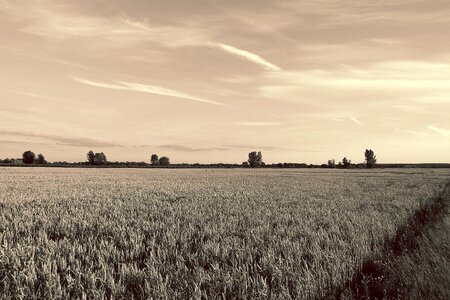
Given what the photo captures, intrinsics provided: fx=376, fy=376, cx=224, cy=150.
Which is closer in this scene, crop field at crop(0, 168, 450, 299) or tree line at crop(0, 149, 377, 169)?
crop field at crop(0, 168, 450, 299)

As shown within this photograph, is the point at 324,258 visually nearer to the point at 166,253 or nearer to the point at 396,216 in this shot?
the point at 166,253

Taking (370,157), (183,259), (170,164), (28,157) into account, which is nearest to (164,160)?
(170,164)

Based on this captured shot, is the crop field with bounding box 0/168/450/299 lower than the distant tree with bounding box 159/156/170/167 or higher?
lower

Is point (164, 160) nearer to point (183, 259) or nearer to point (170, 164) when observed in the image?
point (170, 164)

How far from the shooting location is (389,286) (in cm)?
620

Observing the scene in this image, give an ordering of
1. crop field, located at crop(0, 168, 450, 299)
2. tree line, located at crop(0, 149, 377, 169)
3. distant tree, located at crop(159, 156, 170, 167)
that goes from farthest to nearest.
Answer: distant tree, located at crop(159, 156, 170, 167)
tree line, located at crop(0, 149, 377, 169)
crop field, located at crop(0, 168, 450, 299)

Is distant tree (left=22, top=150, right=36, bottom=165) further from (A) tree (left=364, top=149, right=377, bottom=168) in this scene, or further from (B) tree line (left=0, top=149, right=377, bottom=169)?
(A) tree (left=364, top=149, right=377, bottom=168)

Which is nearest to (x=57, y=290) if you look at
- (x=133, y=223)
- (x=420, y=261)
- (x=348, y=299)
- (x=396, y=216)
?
(x=348, y=299)

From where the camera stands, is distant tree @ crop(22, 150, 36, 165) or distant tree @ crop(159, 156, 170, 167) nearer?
distant tree @ crop(22, 150, 36, 165)

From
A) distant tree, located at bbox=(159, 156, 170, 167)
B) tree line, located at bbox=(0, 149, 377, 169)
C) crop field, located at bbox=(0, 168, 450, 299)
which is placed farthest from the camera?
distant tree, located at bbox=(159, 156, 170, 167)

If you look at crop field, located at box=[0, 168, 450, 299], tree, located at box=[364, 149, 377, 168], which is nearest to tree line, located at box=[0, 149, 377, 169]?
tree, located at box=[364, 149, 377, 168]

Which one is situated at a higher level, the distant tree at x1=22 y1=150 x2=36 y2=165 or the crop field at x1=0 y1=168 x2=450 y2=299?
the distant tree at x1=22 y1=150 x2=36 y2=165

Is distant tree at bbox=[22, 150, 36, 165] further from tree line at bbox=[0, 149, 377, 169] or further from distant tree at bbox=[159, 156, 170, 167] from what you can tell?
distant tree at bbox=[159, 156, 170, 167]

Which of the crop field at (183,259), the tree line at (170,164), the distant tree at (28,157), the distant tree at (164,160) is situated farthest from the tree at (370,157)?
the crop field at (183,259)
